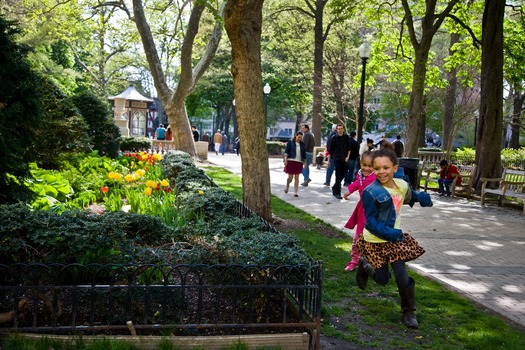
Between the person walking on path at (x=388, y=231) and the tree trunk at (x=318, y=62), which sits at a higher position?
the tree trunk at (x=318, y=62)

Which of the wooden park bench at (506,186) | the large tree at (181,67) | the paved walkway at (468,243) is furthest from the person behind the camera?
the large tree at (181,67)

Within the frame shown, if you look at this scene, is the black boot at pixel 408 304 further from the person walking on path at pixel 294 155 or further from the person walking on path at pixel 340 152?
the person walking on path at pixel 340 152

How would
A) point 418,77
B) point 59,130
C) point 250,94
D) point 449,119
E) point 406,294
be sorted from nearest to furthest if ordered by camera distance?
1. point 406,294
2. point 250,94
3. point 59,130
4. point 418,77
5. point 449,119

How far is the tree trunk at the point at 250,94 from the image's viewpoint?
8.92m

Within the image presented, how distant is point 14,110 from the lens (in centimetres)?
639

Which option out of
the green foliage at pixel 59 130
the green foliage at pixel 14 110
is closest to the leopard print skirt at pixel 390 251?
the green foliage at pixel 14 110

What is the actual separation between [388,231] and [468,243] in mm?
5580

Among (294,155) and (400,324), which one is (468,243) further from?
(294,155)

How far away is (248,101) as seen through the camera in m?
9.20

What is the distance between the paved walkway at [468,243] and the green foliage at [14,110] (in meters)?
5.11

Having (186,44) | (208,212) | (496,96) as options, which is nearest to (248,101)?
(208,212)

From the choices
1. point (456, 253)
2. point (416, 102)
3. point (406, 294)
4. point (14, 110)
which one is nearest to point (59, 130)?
point (14, 110)

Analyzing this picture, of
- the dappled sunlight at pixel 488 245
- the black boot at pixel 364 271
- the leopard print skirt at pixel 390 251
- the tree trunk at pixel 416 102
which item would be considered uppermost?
the tree trunk at pixel 416 102

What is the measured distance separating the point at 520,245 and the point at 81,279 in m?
7.94
